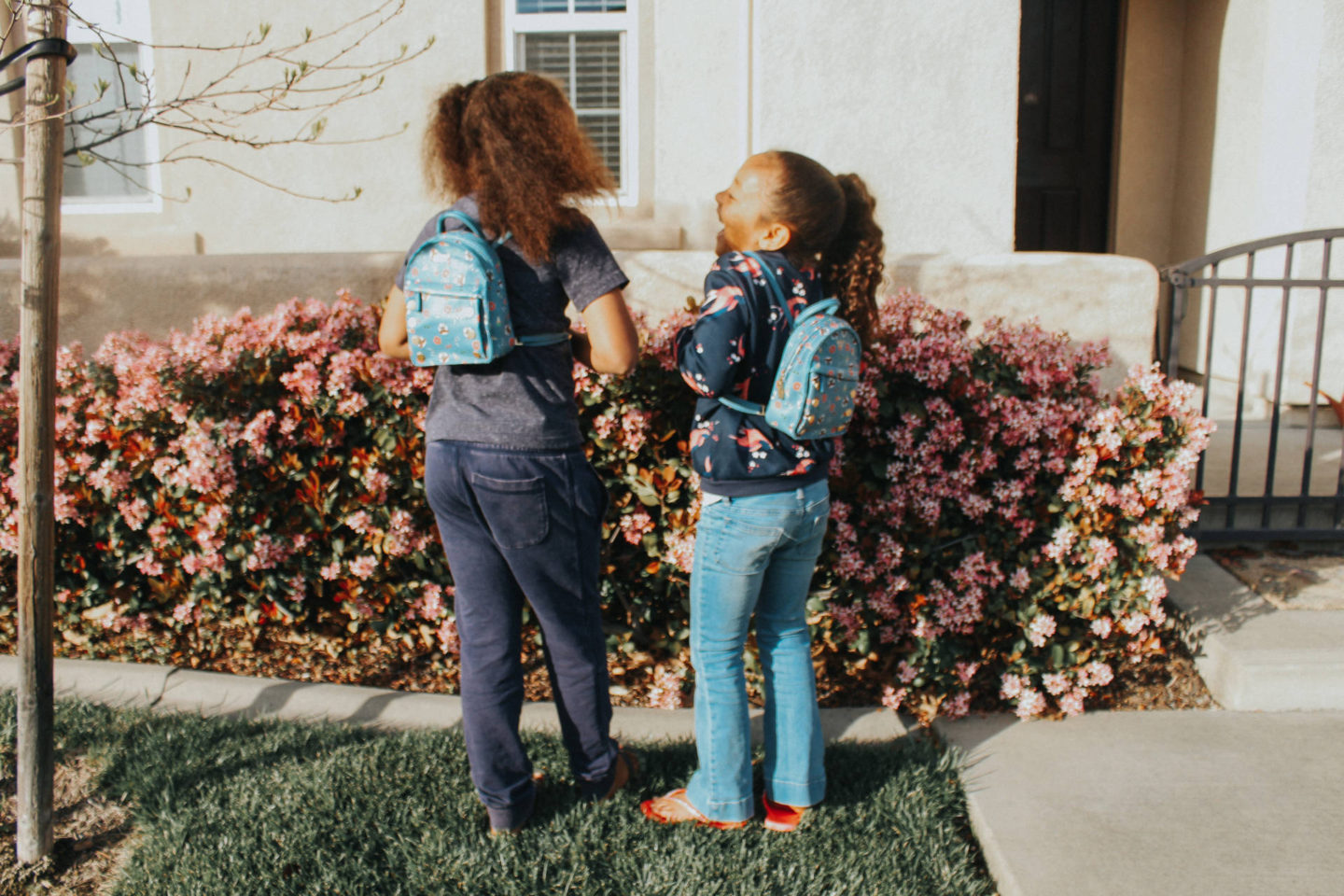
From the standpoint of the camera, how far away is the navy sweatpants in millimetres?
2355

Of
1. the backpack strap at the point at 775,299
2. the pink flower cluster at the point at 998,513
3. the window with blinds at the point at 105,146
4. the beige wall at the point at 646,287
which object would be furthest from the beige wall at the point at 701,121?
the backpack strap at the point at 775,299

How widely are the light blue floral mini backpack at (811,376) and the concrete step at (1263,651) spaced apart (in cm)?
208

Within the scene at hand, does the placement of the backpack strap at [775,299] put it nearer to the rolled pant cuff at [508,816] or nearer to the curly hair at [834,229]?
the curly hair at [834,229]

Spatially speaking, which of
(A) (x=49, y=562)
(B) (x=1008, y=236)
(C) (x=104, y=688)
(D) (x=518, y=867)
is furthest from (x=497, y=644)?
(B) (x=1008, y=236)

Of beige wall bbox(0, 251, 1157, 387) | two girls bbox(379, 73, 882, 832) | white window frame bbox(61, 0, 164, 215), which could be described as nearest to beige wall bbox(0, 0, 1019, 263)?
white window frame bbox(61, 0, 164, 215)

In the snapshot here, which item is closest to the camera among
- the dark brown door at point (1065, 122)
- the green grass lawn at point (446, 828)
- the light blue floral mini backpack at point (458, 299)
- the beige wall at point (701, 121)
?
the light blue floral mini backpack at point (458, 299)

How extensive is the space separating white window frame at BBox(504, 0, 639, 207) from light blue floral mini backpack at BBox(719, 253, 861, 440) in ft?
12.0

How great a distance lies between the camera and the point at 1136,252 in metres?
7.41

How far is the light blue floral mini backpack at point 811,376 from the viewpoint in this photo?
2289 mm

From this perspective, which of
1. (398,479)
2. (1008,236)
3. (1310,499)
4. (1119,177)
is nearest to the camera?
(398,479)

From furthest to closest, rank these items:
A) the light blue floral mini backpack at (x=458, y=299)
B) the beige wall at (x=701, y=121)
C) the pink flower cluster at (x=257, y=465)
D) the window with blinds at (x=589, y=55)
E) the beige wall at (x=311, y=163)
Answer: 1. the window with blinds at (x=589, y=55)
2. the beige wall at (x=311, y=163)
3. the beige wall at (x=701, y=121)
4. the pink flower cluster at (x=257, y=465)
5. the light blue floral mini backpack at (x=458, y=299)

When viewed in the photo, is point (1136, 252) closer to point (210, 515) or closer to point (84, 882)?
point (210, 515)

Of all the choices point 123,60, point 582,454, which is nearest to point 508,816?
point 582,454

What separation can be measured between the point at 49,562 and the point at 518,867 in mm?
1396
